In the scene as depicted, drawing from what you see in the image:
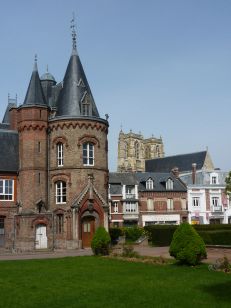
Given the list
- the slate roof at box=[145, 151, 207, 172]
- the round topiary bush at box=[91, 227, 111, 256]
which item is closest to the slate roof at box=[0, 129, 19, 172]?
the round topiary bush at box=[91, 227, 111, 256]

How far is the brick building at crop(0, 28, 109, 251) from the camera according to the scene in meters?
37.9

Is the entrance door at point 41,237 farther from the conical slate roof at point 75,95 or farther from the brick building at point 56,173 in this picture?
the conical slate roof at point 75,95

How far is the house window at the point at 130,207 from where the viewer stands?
58.7 m

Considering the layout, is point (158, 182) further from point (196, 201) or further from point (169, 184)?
point (196, 201)

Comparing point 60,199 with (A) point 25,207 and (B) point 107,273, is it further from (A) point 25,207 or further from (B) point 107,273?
(B) point 107,273

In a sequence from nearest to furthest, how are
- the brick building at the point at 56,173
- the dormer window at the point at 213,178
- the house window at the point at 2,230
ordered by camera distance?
1. the brick building at the point at 56,173
2. the house window at the point at 2,230
3. the dormer window at the point at 213,178

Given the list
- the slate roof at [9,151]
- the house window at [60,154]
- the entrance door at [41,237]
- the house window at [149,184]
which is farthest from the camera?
the house window at [149,184]

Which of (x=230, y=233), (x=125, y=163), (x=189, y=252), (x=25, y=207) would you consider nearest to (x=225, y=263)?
(x=189, y=252)

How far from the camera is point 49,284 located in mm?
16438

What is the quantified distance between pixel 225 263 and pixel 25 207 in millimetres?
22717

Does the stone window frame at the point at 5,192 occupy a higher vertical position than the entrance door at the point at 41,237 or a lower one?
higher

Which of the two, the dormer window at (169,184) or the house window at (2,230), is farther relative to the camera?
the dormer window at (169,184)

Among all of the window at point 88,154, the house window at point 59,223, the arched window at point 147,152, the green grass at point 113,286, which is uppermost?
the arched window at point 147,152

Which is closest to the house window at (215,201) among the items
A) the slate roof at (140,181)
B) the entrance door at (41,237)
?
the slate roof at (140,181)
